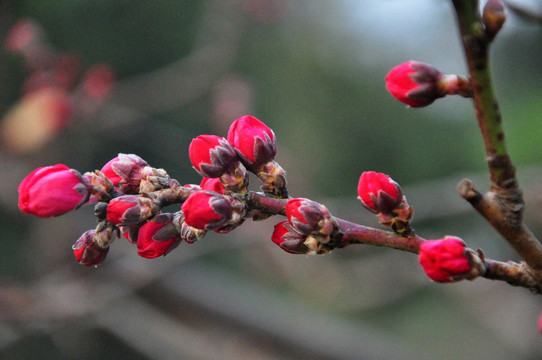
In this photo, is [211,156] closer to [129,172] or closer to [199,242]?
[129,172]

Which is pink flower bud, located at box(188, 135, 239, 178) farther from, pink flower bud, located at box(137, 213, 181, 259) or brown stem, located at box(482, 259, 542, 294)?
brown stem, located at box(482, 259, 542, 294)

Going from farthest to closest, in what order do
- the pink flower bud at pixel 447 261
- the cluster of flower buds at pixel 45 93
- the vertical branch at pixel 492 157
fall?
the cluster of flower buds at pixel 45 93, the pink flower bud at pixel 447 261, the vertical branch at pixel 492 157

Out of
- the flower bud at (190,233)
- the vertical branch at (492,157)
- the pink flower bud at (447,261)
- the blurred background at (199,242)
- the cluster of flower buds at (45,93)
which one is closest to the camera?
the vertical branch at (492,157)

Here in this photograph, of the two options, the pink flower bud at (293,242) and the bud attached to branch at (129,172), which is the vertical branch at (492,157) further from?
the bud attached to branch at (129,172)

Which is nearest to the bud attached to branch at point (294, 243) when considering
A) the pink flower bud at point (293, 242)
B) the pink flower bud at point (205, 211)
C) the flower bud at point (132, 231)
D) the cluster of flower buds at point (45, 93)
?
the pink flower bud at point (293, 242)

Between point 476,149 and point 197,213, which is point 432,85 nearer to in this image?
point 197,213

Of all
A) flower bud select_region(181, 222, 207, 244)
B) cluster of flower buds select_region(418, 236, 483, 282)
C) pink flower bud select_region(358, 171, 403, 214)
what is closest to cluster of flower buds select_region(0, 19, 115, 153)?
flower bud select_region(181, 222, 207, 244)
